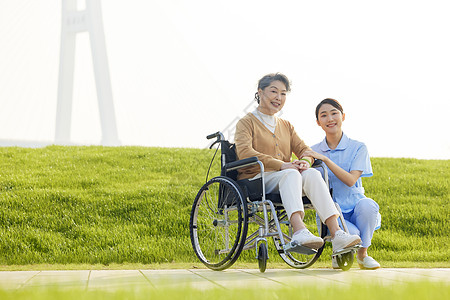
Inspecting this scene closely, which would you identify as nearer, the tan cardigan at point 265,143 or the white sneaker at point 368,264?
the tan cardigan at point 265,143

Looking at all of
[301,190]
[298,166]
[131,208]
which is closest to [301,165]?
[298,166]

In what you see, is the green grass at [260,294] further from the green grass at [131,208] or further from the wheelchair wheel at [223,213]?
the green grass at [131,208]

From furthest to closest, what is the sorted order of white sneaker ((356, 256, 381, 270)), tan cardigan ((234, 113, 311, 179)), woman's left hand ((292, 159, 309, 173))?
white sneaker ((356, 256, 381, 270)) → tan cardigan ((234, 113, 311, 179)) → woman's left hand ((292, 159, 309, 173))

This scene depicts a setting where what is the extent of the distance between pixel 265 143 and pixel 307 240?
671 millimetres

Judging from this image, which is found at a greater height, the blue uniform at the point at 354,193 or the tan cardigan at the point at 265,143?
the tan cardigan at the point at 265,143

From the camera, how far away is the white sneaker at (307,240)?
2.17 m

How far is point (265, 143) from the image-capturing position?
2.66 meters

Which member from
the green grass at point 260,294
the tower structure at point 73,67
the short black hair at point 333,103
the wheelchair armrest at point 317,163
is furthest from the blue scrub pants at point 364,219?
the tower structure at point 73,67

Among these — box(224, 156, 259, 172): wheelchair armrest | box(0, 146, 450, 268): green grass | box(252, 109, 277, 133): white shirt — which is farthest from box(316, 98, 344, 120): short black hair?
box(0, 146, 450, 268): green grass

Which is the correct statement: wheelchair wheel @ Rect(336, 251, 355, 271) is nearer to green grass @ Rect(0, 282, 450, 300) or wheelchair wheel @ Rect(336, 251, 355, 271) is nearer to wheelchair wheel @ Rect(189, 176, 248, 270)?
wheelchair wheel @ Rect(189, 176, 248, 270)

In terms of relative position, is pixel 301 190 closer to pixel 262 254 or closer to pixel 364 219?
pixel 262 254

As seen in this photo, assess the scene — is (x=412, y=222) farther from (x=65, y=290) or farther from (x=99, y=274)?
(x=65, y=290)

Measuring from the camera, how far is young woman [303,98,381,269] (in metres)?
2.62

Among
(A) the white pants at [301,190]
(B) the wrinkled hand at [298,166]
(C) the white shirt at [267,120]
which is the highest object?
(C) the white shirt at [267,120]
